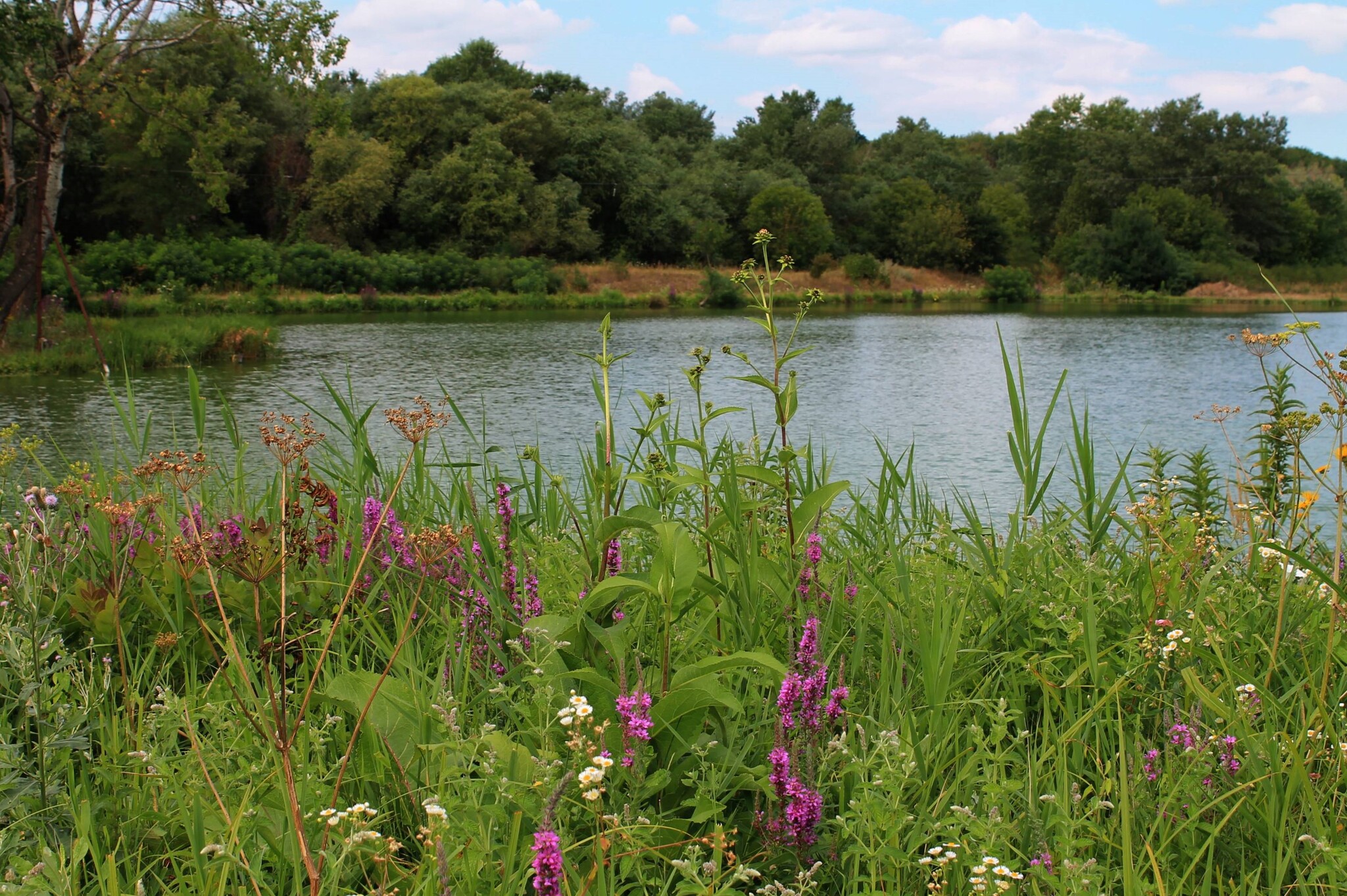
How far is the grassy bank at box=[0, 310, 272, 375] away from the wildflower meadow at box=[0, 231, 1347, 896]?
960cm

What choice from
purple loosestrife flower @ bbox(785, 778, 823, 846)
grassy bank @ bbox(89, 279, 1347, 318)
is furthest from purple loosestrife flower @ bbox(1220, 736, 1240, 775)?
grassy bank @ bbox(89, 279, 1347, 318)

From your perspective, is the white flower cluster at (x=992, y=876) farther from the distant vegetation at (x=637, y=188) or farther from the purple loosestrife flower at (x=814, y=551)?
the distant vegetation at (x=637, y=188)

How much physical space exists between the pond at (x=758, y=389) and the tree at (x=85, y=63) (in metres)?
2.74

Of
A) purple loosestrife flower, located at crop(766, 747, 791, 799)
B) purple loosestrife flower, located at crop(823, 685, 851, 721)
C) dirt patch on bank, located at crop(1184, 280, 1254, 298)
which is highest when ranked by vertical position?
dirt patch on bank, located at crop(1184, 280, 1254, 298)

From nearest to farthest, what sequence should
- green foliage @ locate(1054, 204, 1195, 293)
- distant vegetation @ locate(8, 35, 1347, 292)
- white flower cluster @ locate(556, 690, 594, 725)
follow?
white flower cluster @ locate(556, 690, 594, 725)
distant vegetation @ locate(8, 35, 1347, 292)
green foliage @ locate(1054, 204, 1195, 293)

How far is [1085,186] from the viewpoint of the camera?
161 feet

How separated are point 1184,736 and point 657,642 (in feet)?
2.53

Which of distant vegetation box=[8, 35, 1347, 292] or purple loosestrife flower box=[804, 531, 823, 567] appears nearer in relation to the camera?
purple loosestrife flower box=[804, 531, 823, 567]

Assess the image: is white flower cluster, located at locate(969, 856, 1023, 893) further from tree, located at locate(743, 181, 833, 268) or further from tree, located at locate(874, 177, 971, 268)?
tree, located at locate(874, 177, 971, 268)

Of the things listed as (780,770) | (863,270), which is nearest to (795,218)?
(863,270)

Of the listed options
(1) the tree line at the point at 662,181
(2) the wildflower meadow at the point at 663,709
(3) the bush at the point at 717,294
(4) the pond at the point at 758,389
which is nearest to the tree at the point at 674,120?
(1) the tree line at the point at 662,181

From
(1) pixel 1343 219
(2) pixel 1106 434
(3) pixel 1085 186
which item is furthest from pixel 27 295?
(1) pixel 1343 219

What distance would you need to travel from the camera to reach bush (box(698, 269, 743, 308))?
103ft

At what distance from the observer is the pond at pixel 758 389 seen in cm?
619
